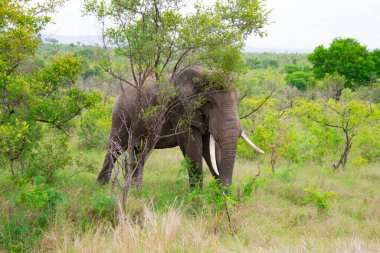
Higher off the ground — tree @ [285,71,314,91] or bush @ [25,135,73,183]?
tree @ [285,71,314,91]

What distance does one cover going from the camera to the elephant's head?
6680 mm

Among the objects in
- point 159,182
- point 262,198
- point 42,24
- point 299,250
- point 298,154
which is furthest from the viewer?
point 298,154

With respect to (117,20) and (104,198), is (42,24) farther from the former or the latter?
(104,198)

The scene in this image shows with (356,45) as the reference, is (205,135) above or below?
below

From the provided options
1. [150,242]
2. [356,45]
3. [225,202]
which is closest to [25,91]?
[150,242]

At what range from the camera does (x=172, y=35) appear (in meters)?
6.02

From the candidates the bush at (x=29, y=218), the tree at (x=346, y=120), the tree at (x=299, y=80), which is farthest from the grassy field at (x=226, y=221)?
the tree at (x=299, y=80)

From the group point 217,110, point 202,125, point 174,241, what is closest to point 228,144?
point 217,110

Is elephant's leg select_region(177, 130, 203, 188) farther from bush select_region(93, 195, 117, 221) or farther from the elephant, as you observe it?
bush select_region(93, 195, 117, 221)

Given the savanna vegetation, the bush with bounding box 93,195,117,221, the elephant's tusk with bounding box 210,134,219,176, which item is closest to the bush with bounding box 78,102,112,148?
the savanna vegetation

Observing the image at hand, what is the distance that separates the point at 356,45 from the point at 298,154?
2646cm

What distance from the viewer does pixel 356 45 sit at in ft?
115

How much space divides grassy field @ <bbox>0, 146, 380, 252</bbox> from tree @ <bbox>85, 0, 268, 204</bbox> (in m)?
0.83

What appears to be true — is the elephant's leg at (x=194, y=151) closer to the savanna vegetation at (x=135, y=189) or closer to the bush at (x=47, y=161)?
the savanna vegetation at (x=135, y=189)
